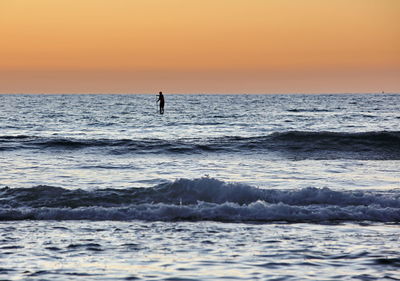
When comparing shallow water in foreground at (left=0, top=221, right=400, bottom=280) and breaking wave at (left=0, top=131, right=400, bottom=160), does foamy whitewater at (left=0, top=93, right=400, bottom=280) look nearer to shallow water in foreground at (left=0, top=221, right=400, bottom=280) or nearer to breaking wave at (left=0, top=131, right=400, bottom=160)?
shallow water in foreground at (left=0, top=221, right=400, bottom=280)

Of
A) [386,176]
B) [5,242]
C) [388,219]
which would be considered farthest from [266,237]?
[386,176]

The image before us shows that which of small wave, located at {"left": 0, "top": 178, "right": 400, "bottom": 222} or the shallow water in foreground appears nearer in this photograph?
the shallow water in foreground

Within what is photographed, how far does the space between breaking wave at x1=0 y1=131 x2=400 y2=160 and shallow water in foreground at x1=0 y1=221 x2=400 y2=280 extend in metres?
14.7

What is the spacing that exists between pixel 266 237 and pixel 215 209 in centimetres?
256

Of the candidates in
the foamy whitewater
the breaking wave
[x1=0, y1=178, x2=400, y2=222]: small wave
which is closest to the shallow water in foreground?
the foamy whitewater

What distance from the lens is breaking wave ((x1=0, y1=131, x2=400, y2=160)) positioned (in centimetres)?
2692

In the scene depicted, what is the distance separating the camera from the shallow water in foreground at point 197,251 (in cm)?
782

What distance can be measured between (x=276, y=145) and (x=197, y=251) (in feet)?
68.8

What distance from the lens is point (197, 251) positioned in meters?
8.98

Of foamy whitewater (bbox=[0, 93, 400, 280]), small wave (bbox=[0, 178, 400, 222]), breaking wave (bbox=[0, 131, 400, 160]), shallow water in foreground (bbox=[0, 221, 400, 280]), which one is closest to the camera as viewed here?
shallow water in foreground (bbox=[0, 221, 400, 280])

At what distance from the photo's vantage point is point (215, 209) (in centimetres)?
1245

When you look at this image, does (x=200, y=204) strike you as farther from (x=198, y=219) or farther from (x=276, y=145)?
(x=276, y=145)

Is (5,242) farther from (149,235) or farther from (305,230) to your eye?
(305,230)

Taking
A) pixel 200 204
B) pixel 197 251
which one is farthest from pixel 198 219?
pixel 197 251
